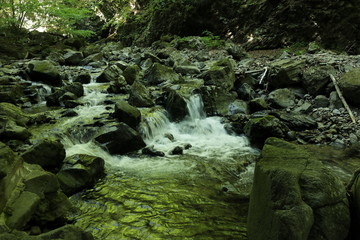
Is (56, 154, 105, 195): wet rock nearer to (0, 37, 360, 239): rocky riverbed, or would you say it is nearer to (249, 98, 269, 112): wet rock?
(0, 37, 360, 239): rocky riverbed

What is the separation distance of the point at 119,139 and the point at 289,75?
6811mm

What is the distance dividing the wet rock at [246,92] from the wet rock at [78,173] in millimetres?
6628

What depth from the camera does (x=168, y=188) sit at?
15.0 feet

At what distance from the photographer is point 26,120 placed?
6.71 meters

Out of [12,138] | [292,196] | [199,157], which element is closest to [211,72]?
[199,157]

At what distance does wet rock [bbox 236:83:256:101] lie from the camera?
31.9ft

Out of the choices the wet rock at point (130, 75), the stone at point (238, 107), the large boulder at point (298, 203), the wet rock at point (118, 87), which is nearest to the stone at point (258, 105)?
the stone at point (238, 107)

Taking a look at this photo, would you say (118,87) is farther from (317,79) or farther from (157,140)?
(317,79)

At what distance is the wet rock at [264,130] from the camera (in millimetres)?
6902

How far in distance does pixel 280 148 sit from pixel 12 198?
3256 mm

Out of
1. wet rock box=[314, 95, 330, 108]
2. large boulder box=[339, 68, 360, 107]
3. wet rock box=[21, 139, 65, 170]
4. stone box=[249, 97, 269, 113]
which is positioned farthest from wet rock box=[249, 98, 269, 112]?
wet rock box=[21, 139, 65, 170]

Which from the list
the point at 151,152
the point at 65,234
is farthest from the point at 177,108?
the point at 65,234

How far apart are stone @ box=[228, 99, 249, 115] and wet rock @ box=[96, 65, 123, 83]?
5.41m

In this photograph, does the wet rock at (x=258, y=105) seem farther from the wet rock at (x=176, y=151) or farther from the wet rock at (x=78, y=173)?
the wet rock at (x=78, y=173)
